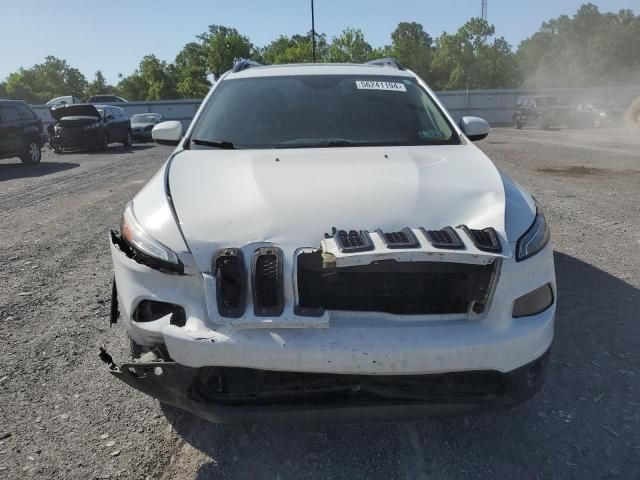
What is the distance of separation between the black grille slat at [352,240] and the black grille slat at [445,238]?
0.77 ft

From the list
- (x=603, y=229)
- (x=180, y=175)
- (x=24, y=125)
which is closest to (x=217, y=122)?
(x=180, y=175)

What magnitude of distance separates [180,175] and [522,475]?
2.10 meters

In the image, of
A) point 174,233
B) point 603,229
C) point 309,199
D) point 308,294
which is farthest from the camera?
point 603,229

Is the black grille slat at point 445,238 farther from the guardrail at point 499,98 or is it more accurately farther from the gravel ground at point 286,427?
the guardrail at point 499,98

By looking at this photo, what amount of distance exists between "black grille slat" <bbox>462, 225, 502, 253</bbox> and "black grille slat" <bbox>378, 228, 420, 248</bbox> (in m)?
0.24

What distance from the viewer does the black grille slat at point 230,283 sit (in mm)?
1982

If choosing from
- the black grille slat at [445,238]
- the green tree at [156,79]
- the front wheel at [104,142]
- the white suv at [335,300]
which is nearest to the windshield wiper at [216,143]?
the white suv at [335,300]

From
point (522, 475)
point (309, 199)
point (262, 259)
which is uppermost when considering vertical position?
point (309, 199)

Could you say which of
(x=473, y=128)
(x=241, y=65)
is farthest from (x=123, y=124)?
(x=473, y=128)

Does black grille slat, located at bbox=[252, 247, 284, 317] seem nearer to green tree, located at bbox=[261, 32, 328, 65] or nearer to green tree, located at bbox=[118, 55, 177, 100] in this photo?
green tree, located at bbox=[261, 32, 328, 65]

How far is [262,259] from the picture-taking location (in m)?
2.02

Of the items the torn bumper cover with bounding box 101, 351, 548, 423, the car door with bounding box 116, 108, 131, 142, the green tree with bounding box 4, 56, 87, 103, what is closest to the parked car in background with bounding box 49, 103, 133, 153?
the car door with bounding box 116, 108, 131, 142

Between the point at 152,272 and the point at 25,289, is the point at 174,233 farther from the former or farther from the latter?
the point at 25,289

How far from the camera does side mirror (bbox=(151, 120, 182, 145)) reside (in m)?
3.75
